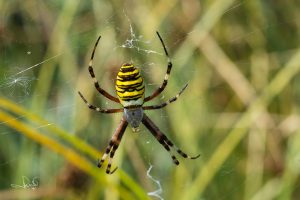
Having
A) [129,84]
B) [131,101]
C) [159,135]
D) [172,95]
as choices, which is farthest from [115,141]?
[129,84]

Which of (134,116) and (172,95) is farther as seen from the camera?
(172,95)

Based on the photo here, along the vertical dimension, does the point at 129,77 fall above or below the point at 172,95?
below

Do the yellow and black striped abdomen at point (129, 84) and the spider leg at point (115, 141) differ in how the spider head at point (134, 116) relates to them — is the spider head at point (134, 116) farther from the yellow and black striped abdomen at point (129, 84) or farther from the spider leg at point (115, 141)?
the yellow and black striped abdomen at point (129, 84)

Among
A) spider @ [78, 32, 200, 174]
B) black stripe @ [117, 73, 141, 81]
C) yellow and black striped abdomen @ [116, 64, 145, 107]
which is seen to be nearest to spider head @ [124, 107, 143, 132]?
spider @ [78, 32, 200, 174]

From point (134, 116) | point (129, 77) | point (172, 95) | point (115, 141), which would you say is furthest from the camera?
point (172, 95)

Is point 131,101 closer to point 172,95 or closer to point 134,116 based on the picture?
point 134,116

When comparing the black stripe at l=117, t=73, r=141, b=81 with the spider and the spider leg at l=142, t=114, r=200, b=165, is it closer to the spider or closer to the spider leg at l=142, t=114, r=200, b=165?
the spider

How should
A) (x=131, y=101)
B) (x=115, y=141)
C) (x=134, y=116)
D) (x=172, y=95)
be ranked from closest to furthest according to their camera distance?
1. (x=131, y=101)
2. (x=134, y=116)
3. (x=115, y=141)
4. (x=172, y=95)

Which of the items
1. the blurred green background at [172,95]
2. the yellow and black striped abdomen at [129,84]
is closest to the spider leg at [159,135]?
the blurred green background at [172,95]
